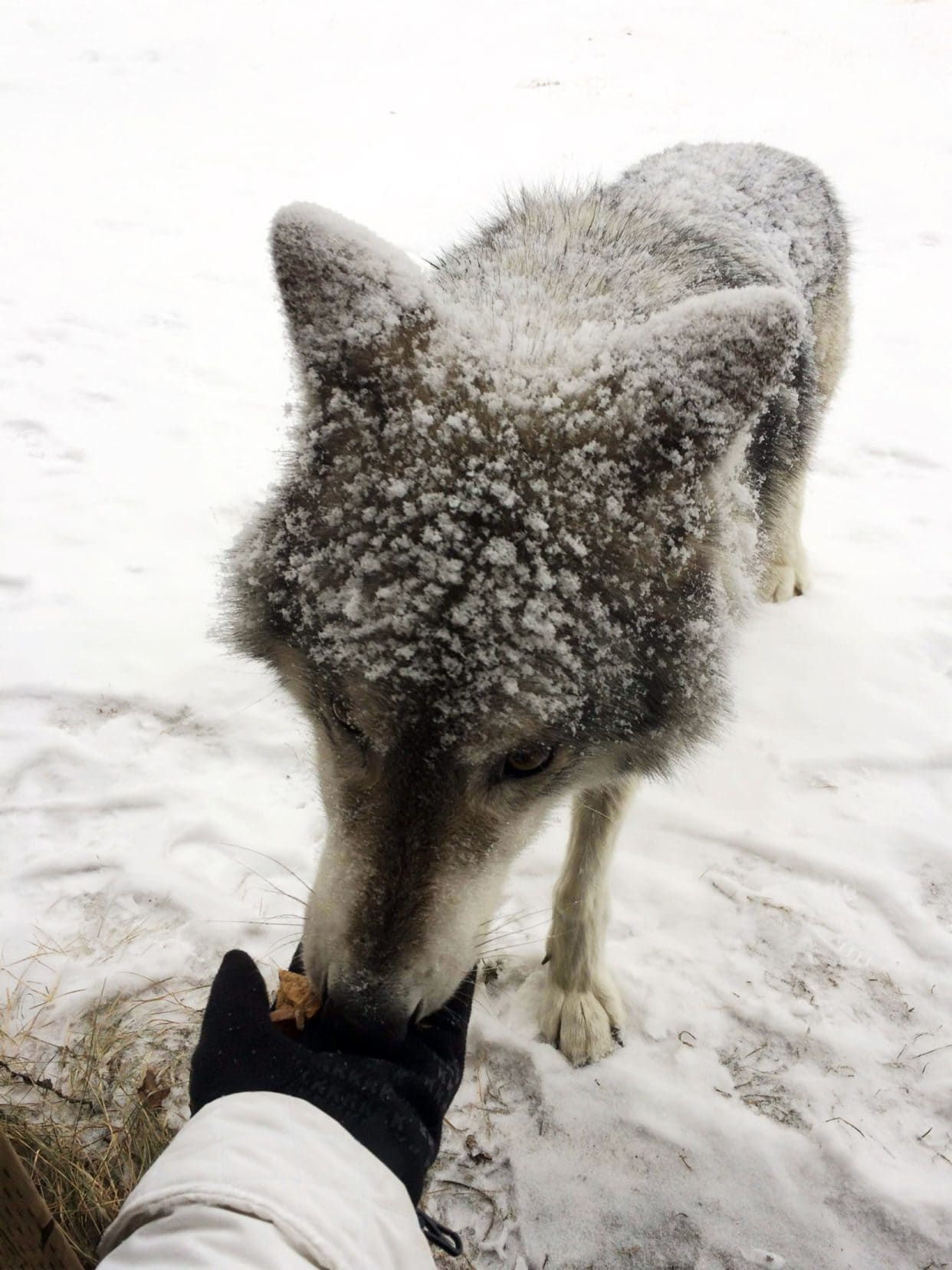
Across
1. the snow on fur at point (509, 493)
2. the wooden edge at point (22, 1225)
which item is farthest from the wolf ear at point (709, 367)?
the wooden edge at point (22, 1225)

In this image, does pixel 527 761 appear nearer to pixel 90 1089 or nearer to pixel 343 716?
pixel 343 716

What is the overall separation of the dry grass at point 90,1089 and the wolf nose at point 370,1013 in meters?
0.98

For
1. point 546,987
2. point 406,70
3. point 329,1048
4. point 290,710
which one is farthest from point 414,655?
point 406,70

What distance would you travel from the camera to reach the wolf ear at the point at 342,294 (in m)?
1.71

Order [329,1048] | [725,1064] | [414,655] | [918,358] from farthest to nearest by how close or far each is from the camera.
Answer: [918,358], [725,1064], [329,1048], [414,655]

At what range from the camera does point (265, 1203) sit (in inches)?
48.3

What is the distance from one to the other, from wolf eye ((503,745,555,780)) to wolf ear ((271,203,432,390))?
0.92m

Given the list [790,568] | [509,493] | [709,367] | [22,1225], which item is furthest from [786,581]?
[22,1225]

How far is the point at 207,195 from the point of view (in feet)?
30.6

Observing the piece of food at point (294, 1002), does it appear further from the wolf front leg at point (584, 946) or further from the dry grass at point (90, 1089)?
the wolf front leg at point (584, 946)

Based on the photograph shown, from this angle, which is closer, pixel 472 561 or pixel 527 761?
pixel 472 561

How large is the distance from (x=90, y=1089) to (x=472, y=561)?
2113mm

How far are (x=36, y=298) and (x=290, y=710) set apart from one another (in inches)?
224

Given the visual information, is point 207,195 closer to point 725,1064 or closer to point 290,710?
point 290,710
